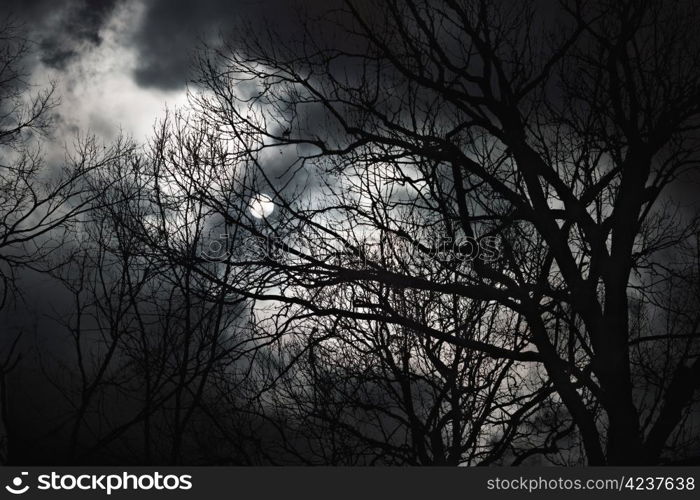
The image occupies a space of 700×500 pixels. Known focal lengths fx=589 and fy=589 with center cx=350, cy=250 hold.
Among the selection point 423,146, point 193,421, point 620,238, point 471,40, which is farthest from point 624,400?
point 193,421

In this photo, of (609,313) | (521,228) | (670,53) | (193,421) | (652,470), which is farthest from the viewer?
(193,421)

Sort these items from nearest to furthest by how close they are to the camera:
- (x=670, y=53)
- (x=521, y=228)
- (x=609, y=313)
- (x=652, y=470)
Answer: (x=652, y=470)
(x=609, y=313)
(x=670, y=53)
(x=521, y=228)

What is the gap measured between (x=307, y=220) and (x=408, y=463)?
3.67 meters

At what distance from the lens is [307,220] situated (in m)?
7.24

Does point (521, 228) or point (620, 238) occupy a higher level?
point (521, 228)

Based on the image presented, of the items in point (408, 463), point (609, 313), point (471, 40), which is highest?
point (471, 40)

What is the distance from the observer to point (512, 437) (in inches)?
322

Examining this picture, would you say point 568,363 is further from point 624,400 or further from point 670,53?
point 670,53

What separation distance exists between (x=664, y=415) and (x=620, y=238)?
1989mm

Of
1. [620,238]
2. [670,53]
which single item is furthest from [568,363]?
[670,53]

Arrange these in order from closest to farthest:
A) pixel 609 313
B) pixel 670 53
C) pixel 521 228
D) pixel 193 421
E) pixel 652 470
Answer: pixel 652 470
pixel 609 313
pixel 670 53
pixel 521 228
pixel 193 421

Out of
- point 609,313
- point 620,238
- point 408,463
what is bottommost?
point 408,463

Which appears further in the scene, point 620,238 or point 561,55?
point 561,55

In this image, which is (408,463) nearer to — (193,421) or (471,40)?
(193,421)
